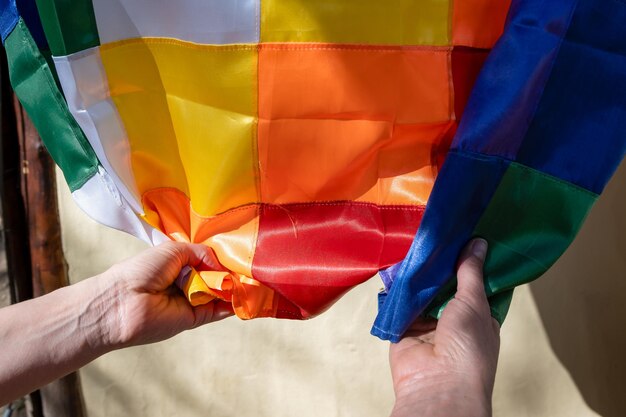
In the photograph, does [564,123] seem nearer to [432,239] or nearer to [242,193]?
[432,239]

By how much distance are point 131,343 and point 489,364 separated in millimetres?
530

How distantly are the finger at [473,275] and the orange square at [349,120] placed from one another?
102 mm

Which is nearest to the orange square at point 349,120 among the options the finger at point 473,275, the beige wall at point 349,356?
the finger at point 473,275

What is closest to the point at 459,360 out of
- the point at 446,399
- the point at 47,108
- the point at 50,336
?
the point at 446,399

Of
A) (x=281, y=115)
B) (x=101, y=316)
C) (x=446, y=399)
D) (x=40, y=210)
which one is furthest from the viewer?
(x=40, y=210)

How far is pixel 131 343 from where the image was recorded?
0.93 meters

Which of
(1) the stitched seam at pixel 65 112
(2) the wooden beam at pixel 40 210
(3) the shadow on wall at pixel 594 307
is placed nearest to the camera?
(1) the stitched seam at pixel 65 112

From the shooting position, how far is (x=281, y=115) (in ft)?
2.66

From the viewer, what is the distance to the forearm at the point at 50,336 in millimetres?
863

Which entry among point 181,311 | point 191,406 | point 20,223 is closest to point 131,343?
point 181,311

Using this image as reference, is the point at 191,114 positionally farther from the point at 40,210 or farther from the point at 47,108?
the point at 40,210

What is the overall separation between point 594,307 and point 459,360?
768 millimetres

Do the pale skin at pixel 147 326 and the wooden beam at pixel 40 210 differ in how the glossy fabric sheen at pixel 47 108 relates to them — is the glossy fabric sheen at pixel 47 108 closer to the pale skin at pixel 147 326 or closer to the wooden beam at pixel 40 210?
the pale skin at pixel 147 326

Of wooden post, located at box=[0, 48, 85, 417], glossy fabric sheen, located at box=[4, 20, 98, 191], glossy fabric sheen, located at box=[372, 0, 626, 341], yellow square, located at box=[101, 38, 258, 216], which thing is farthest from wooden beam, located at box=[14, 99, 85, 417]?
glossy fabric sheen, located at box=[372, 0, 626, 341]
